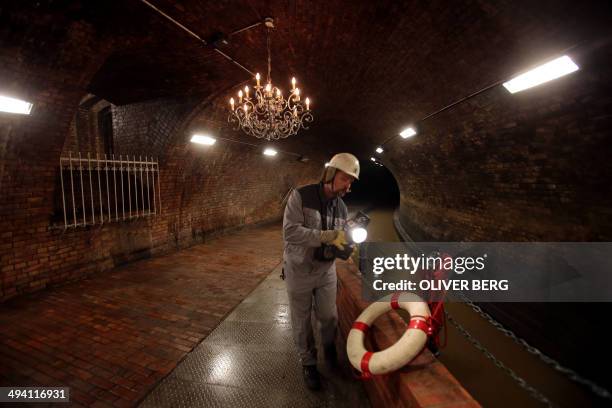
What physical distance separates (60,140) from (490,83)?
6869mm

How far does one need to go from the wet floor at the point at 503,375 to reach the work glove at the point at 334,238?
2337 mm

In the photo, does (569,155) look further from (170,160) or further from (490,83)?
(170,160)

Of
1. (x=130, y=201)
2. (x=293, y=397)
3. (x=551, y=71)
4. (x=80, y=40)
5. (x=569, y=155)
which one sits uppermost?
(x=80, y=40)

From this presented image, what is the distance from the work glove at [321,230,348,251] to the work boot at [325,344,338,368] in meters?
1.14

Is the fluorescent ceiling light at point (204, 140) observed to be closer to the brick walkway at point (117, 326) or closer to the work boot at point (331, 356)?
the brick walkway at point (117, 326)

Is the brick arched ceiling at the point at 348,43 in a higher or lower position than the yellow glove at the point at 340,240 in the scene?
higher

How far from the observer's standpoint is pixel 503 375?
153 inches

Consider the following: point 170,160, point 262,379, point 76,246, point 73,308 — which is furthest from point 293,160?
point 262,379

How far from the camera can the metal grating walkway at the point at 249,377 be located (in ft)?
8.37

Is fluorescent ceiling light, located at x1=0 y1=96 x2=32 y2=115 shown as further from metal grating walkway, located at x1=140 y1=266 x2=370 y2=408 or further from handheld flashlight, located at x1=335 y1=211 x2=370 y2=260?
handheld flashlight, located at x1=335 y1=211 x2=370 y2=260

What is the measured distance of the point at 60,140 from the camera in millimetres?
4625

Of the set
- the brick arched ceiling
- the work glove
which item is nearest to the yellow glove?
the work glove

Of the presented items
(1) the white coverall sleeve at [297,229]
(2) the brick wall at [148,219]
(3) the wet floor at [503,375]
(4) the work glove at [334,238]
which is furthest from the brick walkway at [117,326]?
(3) the wet floor at [503,375]

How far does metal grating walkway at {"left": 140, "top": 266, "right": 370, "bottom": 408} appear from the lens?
8.37 ft
